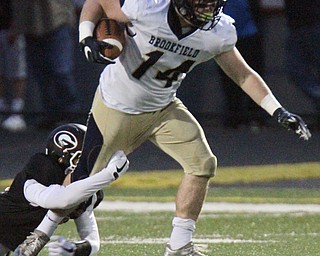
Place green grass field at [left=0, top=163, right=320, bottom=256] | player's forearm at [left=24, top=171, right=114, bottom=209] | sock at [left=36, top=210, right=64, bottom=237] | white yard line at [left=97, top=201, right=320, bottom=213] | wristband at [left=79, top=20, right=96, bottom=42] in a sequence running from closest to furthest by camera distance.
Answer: player's forearm at [left=24, top=171, right=114, bottom=209], sock at [left=36, top=210, right=64, bottom=237], wristband at [left=79, top=20, right=96, bottom=42], green grass field at [left=0, top=163, right=320, bottom=256], white yard line at [left=97, top=201, right=320, bottom=213]

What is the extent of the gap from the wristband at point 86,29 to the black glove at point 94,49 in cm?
5

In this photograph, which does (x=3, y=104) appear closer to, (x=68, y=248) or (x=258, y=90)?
(x=258, y=90)

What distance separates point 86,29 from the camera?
291 inches

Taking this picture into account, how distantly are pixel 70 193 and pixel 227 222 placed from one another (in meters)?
2.69

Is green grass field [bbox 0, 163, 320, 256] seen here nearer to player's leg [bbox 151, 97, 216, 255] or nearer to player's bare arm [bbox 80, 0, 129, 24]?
player's leg [bbox 151, 97, 216, 255]

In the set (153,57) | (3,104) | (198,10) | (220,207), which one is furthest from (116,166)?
(3,104)

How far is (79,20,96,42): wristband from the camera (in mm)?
7352

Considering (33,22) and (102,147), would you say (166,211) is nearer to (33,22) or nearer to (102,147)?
(102,147)

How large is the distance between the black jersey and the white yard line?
2.88 meters

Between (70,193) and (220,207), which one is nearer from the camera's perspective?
(70,193)

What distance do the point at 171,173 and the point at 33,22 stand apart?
2716mm

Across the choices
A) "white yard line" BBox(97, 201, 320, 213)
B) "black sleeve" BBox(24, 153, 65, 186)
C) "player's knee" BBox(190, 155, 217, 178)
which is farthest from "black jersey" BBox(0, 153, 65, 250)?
"white yard line" BBox(97, 201, 320, 213)

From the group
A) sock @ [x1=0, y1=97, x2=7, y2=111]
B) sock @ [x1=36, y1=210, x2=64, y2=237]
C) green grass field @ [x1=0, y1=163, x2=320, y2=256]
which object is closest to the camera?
sock @ [x1=36, y1=210, x2=64, y2=237]

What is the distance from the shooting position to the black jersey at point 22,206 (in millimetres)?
7332
